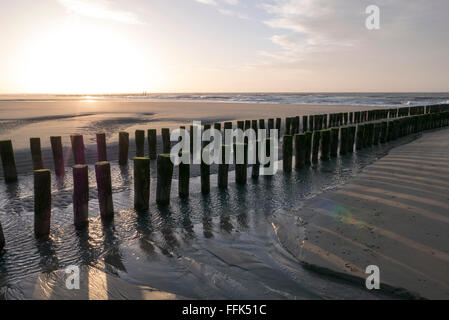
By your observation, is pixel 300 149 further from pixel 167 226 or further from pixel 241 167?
pixel 167 226

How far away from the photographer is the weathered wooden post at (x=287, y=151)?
756cm

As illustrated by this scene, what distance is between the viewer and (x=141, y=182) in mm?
5219

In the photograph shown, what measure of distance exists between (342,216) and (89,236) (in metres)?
3.77

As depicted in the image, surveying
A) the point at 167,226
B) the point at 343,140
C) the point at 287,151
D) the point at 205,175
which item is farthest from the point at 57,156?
the point at 343,140

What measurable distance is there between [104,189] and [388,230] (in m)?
4.22

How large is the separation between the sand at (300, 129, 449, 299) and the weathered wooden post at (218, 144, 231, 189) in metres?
1.78

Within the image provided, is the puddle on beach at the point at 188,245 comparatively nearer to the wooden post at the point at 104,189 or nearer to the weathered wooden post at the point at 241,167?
the wooden post at the point at 104,189

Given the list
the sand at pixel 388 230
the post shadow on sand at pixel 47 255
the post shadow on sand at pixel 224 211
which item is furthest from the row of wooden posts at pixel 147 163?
the sand at pixel 388 230

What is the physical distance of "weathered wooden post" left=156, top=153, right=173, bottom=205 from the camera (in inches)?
207

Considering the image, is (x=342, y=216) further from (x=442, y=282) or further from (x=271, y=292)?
(x=271, y=292)

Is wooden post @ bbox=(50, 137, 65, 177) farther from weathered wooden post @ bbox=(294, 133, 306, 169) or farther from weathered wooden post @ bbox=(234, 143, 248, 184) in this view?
weathered wooden post @ bbox=(294, 133, 306, 169)

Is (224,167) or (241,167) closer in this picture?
(224,167)

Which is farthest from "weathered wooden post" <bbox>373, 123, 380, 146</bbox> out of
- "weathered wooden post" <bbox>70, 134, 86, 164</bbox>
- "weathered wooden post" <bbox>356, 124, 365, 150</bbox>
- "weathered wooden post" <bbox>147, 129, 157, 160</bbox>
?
"weathered wooden post" <bbox>70, 134, 86, 164</bbox>
